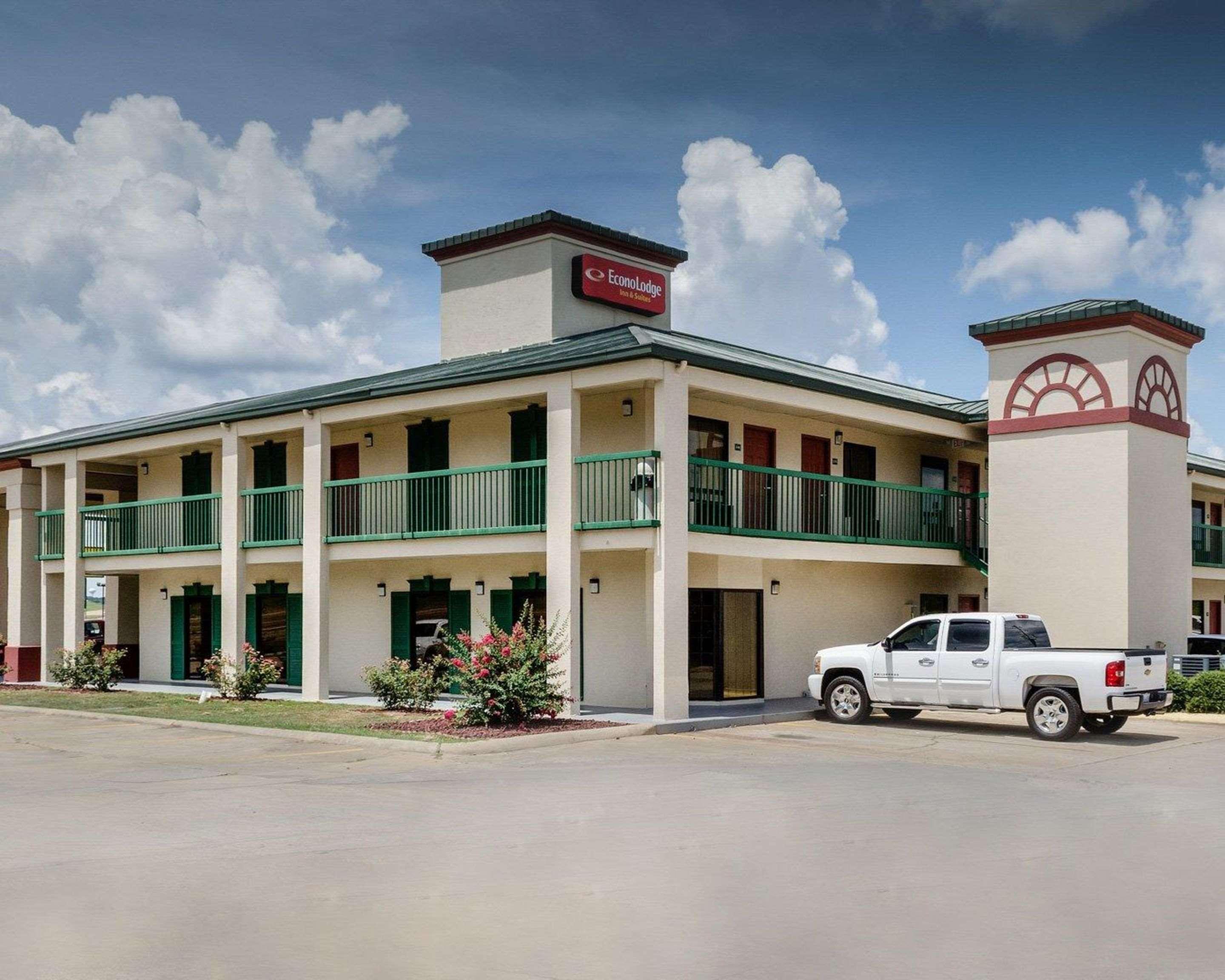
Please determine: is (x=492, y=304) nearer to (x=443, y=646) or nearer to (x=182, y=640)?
(x=443, y=646)

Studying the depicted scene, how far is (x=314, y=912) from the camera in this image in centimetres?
778

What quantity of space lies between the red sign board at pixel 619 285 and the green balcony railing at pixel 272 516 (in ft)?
25.6

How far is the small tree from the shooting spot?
80.6ft

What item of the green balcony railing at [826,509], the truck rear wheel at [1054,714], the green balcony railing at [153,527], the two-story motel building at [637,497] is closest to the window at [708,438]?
the two-story motel building at [637,497]

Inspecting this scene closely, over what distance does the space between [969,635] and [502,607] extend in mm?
8804

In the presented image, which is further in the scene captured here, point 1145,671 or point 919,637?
point 919,637

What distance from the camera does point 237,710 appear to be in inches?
874

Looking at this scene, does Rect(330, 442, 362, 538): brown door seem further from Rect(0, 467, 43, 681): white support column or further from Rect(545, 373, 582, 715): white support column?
Rect(0, 467, 43, 681): white support column

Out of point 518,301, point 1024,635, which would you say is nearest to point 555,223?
point 518,301

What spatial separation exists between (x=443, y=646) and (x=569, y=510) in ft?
19.2

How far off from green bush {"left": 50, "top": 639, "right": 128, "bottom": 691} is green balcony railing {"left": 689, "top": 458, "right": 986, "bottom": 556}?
14263 mm

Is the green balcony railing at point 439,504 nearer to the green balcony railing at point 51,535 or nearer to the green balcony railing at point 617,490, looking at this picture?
the green balcony railing at point 617,490

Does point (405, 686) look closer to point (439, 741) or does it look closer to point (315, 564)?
point (439, 741)

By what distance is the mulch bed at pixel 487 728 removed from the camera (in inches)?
701
